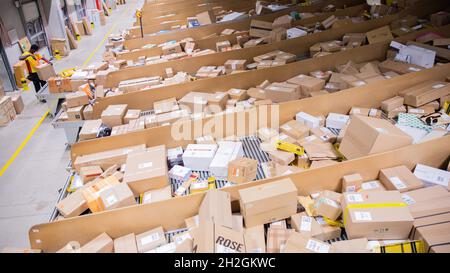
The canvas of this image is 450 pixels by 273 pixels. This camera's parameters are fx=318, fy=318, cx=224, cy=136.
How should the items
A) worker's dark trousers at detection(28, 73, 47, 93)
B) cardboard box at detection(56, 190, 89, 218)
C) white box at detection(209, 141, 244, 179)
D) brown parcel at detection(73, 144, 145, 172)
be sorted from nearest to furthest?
1. cardboard box at detection(56, 190, 89, 218)
2. white box at detection(209, 141, 244, 179)
3. brown parcel at detection(73, 144, 145, 172)
4. worker's dark trousers at detection(28, 73, 47, 93)

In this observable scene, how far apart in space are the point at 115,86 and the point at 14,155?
196 centimetres

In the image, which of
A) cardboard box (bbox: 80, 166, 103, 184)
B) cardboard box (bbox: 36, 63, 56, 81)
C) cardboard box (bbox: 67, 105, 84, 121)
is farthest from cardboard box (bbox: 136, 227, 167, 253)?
cardboard box (bbox: 36, 63, 56, 81)

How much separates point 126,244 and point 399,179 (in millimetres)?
2264

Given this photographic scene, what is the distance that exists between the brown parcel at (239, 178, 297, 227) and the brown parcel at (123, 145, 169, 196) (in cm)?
83

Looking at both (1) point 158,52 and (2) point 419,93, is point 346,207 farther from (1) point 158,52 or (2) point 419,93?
(1) point 158,52

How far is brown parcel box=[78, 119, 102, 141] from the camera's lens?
3826mm

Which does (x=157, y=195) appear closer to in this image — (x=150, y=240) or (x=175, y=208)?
(x=175, y=208)

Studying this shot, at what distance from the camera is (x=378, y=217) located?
2.21 m

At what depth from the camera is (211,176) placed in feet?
10.1

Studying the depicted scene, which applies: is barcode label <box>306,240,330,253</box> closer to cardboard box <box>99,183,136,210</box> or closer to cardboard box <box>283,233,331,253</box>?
cardboard box <box>283,233,331,253</box>

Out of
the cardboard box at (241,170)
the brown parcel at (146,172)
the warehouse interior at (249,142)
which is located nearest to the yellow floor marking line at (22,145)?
the warehouse interior at (249,142)

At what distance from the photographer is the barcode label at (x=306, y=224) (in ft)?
7.86

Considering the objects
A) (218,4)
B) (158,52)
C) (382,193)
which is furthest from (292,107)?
(218,4)

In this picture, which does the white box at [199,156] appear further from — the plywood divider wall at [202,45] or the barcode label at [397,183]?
the plywood divider wall at [202,45]
